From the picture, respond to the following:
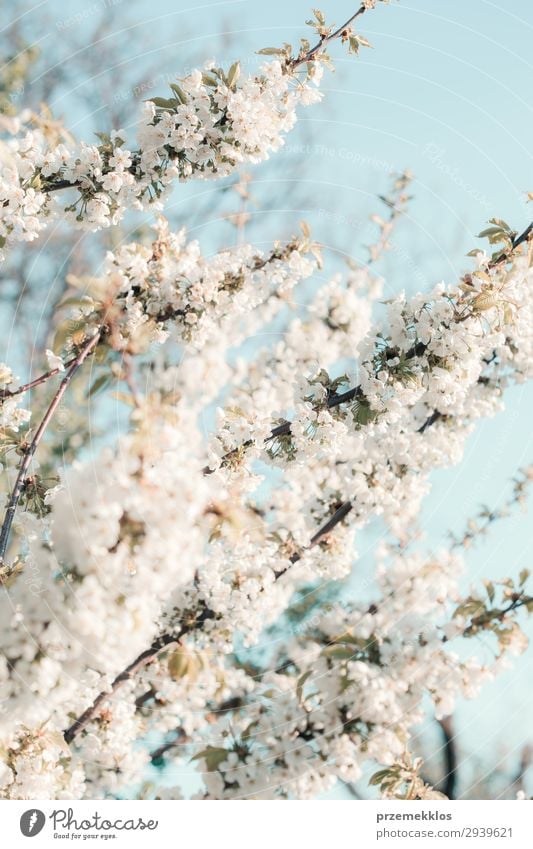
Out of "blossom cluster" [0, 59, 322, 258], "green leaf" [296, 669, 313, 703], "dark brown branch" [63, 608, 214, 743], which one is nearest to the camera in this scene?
"blossom cluster" [0, 59, 322, 258]

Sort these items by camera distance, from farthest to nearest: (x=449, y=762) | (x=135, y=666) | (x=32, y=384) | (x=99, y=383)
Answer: (x=449, y=762) → (x=99, y=383) → (x=135, y=666) → (x=32, y=384)

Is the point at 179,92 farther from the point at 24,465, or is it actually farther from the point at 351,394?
the point at 24,465

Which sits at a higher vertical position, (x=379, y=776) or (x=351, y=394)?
(x=351, y=394)

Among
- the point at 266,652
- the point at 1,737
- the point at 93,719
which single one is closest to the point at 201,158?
the point at 1,737

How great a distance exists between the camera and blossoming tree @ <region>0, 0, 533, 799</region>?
1.48m

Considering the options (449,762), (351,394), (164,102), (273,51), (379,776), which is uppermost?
(273,51)

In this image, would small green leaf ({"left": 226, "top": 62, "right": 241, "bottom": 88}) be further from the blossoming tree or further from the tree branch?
the tree branch

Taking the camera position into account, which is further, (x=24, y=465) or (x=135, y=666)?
(x=135, y=666)

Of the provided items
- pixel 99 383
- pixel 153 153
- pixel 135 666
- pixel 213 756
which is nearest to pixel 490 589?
pixel 213 756

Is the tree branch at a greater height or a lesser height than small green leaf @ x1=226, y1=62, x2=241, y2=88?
lesser

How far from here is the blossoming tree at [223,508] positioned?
1.48 meters

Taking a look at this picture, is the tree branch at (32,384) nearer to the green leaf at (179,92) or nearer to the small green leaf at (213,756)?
the green leaf at (179,92)

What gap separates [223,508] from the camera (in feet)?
4.95

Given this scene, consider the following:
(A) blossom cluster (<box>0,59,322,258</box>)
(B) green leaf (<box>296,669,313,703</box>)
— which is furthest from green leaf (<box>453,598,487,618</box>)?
(A) blossom cluster (<box>0,59,322,258</box>)
